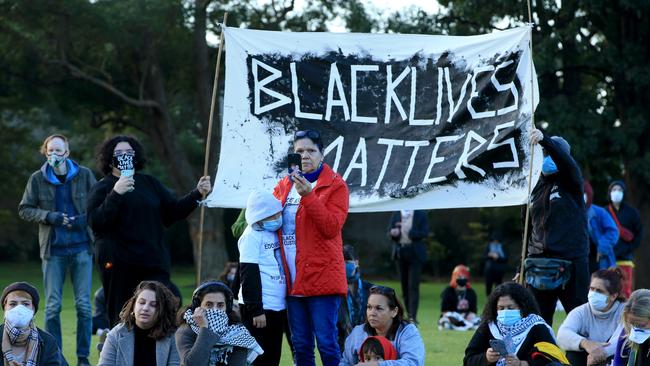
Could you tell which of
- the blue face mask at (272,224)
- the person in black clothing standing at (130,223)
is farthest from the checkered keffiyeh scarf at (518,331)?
the person in black clothing standing at (130,223)

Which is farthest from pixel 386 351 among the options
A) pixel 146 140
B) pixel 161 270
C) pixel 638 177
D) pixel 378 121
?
pixel 146 140

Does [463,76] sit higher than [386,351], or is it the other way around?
[463,76]

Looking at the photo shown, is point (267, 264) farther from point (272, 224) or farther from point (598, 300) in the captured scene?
point (598, 300)

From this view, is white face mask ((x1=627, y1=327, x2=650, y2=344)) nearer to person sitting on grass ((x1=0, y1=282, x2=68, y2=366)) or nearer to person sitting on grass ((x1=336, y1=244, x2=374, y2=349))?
person sitting on grass ((x1=336, y1=244, x2=374, y2=349))

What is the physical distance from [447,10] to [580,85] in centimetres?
360

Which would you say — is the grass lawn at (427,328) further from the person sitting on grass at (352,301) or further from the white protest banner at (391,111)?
the white protest banner at (391,111)

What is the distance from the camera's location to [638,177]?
88.9 ft

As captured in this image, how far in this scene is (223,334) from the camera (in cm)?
800

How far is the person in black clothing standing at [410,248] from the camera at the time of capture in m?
16.5

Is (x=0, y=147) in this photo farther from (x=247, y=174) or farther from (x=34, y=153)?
(x=247, y=174)

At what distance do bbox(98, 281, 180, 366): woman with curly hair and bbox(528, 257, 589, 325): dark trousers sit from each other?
329 centimetres

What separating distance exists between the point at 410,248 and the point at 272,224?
809 centimetres

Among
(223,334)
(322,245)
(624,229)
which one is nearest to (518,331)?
(322,245)

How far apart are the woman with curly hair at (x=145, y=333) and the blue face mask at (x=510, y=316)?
2.07m
